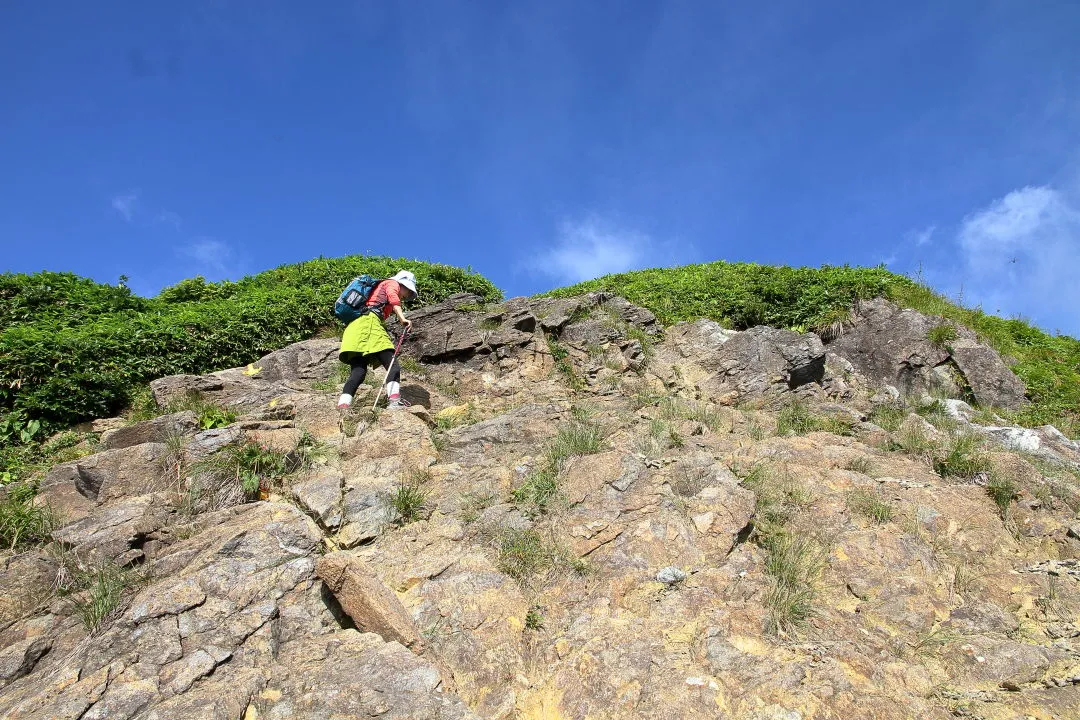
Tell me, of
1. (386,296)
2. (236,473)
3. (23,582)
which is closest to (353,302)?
(386,296)

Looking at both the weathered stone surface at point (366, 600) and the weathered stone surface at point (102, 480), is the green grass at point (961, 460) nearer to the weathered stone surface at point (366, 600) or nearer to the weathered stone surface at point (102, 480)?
the weathered stone surface at point (366, 600)

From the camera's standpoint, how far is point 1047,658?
385cm

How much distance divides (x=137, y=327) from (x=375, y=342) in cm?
443

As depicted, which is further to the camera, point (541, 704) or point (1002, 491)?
point (1002, 491)

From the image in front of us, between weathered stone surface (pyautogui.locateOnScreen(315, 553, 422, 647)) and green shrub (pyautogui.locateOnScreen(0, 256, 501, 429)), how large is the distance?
20.2 ft

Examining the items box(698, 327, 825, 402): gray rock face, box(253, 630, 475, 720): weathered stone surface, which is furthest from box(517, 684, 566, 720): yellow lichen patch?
box(698, 327, 825, 402): gray rock face

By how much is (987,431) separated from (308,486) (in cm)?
894

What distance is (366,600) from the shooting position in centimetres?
387

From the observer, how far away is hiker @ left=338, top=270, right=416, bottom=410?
7.62m

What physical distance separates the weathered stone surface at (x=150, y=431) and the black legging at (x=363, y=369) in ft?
5.99

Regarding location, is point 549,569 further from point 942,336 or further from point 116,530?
point 942,336

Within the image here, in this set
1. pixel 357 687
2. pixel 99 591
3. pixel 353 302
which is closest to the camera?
pixel 357 687

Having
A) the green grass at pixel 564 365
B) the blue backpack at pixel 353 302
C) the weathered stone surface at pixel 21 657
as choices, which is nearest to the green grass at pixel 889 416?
the green grass at pixel 564 365

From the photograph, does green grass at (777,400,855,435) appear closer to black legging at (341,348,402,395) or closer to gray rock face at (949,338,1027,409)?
gray rock face at (949,338,1027,409)
